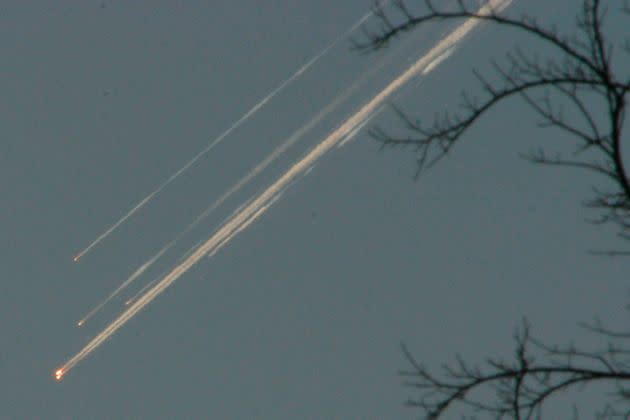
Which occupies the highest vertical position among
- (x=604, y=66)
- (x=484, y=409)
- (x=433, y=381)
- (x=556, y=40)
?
(x=556, y=40)

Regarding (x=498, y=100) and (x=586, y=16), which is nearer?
(x=586, y=16)

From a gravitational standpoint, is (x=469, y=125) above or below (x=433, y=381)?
above

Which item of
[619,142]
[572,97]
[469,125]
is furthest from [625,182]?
[469,125]

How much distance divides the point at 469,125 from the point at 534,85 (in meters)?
0.45

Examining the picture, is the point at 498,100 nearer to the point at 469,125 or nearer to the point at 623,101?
the point at 469,125

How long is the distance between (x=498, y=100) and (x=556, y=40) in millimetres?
466

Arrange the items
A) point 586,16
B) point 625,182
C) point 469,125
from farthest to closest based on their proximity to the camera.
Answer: point 469,125 → point 625,182 → point 586,16

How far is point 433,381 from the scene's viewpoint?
522 cm

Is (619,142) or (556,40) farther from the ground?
(556,40)

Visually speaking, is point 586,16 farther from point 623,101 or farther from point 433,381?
point 433,381

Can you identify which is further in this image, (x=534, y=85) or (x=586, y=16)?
(x=534, y=85)

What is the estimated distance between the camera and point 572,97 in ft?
15.3

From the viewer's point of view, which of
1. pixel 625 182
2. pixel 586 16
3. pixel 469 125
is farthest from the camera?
pixel 469 125

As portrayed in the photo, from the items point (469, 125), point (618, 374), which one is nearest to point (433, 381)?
point (618, 374)
